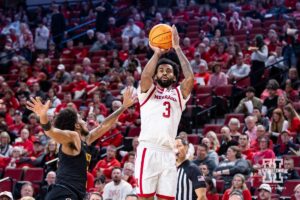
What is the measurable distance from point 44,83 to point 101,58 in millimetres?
1699

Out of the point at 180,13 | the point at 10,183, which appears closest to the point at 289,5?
the point at 180,13

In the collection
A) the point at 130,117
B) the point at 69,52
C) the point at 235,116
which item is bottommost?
the point at 235,116

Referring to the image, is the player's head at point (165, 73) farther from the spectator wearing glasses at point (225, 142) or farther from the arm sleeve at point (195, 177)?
the spectator wearing glasses at point (225, 142)

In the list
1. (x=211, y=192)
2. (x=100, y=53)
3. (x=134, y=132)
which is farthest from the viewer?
(x=100, y=53)

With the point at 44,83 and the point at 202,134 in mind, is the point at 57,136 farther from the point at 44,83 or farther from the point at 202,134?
the point at 44,83

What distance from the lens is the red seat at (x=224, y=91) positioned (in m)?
18.8

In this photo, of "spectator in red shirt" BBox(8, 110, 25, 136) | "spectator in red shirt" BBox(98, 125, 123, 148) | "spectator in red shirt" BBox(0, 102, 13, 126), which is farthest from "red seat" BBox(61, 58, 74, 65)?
"spectator in red shirt" BBox(98, 125, 123, 148)

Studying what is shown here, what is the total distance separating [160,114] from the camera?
31.8ft

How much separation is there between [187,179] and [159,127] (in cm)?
208

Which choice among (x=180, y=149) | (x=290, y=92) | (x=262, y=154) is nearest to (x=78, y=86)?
(x=290, y=92)

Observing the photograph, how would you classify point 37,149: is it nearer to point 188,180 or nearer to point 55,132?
point 188,180

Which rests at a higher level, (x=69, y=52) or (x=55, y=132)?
(x=69, y=52)

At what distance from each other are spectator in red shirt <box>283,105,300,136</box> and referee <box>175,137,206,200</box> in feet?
15.1

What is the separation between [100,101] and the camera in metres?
19.6
